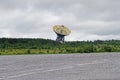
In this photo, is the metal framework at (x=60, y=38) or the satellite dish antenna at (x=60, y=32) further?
the metal framework at (x=60, y=38)

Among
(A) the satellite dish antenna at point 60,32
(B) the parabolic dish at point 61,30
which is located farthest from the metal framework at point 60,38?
(B) the parabolic dish at point 61,30

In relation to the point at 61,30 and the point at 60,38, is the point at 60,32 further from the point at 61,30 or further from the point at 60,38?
the point at 60,38

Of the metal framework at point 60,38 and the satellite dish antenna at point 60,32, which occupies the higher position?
the satellite dish antenna at point 60,32

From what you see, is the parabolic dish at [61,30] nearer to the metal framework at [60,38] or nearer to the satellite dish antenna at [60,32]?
the satellite dish antenna at [60,32]

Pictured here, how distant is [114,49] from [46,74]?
43.7 meters

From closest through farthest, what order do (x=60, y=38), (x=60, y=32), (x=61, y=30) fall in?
(x=60, y=32) → (x=61, y=30) → (x=60, y=38)

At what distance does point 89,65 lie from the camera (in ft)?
147

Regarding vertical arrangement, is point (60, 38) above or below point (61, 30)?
→ below

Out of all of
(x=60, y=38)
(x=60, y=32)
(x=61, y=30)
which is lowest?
(x=60, y=38)

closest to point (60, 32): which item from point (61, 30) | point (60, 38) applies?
point (61, 30)

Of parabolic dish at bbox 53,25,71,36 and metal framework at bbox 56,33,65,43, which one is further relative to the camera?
metal framework at bbox 56,33,65,43

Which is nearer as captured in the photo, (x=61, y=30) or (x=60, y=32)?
(x=60, y=32)

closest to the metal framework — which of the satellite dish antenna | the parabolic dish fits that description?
the satellite dish antenna

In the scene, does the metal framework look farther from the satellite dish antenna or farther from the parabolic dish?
the parabolic dish
